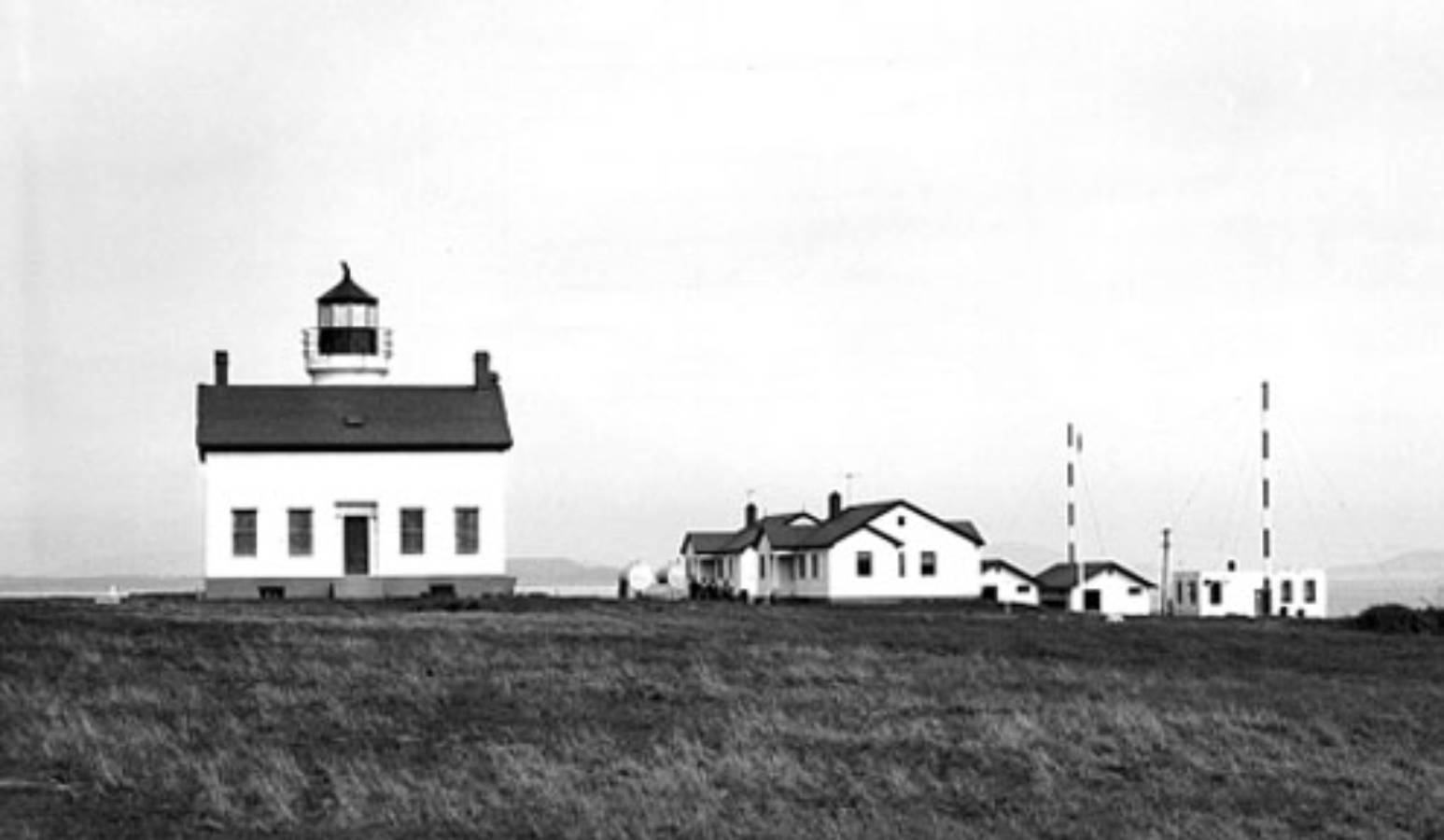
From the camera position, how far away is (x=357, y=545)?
181 ft

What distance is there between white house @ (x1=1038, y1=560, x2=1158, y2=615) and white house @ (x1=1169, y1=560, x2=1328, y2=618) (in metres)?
1.21

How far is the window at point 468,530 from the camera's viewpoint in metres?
55.3

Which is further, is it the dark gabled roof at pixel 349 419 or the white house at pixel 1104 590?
the white house at pixel 1104 590

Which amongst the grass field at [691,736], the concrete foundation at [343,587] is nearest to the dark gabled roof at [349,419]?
the concrete foundation at [343,587]

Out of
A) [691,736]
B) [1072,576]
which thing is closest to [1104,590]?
[1072,576]

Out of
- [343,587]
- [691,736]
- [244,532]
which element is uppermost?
[244,532]

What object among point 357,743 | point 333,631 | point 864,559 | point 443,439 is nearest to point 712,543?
point 864,559

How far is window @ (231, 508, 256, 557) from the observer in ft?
180

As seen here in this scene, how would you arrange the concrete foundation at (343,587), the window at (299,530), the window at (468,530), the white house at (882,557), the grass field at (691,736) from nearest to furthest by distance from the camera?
the grass field at (691,736), the concrete foundation at (343,587), the window at (299,530), the window at (468,530), the white house at (882,557)

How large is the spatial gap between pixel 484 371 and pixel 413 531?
16.4ft

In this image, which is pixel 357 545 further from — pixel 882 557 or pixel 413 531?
pixel 882 557

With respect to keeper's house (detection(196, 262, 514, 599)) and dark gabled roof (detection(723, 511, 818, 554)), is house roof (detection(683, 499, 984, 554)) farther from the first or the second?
keeper's house (detection(196, 262, 514, 599))

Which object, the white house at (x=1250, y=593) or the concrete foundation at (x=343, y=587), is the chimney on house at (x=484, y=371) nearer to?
the concrete foundation at (x=343, y=587)

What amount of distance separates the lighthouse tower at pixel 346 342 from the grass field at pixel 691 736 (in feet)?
79.9
